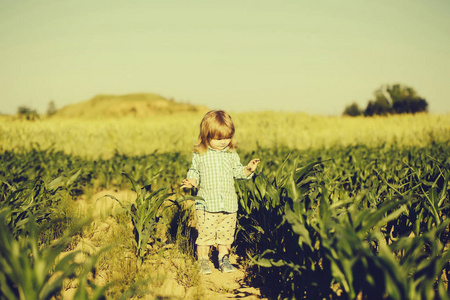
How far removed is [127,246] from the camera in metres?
3.63

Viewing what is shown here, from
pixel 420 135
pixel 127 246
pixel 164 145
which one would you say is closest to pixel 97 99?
pixel 164 145

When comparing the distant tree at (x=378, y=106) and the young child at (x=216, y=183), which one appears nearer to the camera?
the young child at (x=216, y=183)

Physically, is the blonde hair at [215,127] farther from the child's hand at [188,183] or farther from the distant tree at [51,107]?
the distant tree at [51,107]

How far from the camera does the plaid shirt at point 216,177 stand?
3.45 m

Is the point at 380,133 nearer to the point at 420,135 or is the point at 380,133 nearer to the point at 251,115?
the point at 420,135

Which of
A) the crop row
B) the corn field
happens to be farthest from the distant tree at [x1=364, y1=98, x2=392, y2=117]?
the crop row

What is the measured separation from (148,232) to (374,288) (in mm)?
2146

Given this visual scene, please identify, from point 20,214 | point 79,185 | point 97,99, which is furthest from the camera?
point 97,99

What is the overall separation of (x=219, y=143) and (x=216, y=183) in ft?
1.33

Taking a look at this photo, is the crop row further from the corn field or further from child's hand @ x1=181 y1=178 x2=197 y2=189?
child's hand @ x1=181 y1=178 x2=197 y2=189

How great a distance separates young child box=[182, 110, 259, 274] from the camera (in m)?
3.43

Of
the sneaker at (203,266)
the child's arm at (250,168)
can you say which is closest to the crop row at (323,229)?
the child's arm at (250,168)

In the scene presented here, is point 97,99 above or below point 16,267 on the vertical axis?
above

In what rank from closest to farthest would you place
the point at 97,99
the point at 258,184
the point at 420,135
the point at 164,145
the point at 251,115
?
the point at 258,184 < the point at 164,145 < the point at 420,135 < the point at 251,115 < the point at 97,99
